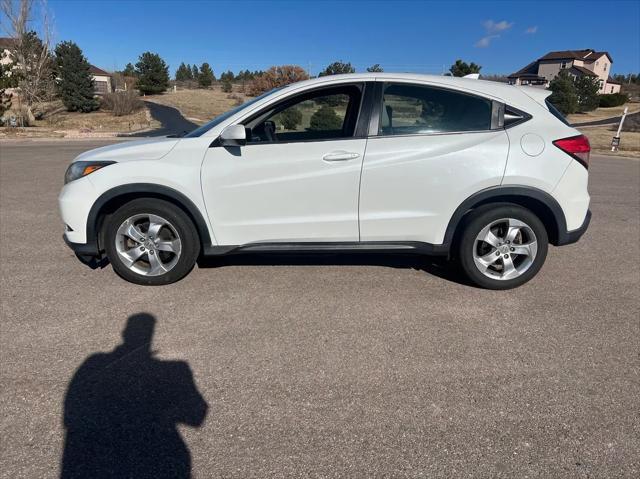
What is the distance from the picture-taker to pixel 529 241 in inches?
162

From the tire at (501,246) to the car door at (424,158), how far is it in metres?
0.24

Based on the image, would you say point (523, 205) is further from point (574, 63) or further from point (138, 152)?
point (574, 63)

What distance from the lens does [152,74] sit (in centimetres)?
5603

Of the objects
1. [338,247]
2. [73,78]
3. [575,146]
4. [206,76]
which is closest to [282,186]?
[338,247]

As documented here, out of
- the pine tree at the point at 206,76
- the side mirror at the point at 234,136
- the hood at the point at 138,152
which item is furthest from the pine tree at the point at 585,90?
the pine tree at the point at 206,76

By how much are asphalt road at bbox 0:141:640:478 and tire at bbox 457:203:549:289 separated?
177mm

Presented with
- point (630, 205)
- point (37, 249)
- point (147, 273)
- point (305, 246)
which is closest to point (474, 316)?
point (305, 246)

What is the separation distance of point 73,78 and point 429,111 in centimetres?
3966

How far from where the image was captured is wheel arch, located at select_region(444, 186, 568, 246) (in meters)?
Result: 3.94

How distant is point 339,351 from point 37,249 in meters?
3.98

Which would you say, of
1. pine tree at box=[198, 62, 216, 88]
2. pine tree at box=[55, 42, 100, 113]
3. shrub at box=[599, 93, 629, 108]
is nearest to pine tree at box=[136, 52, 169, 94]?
pine tree at box=[198, 62, 216, 88]

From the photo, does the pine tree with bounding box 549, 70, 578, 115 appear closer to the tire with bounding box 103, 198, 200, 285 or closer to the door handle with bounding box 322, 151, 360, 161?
the door handle with bounding box 322, 151, 360, 161

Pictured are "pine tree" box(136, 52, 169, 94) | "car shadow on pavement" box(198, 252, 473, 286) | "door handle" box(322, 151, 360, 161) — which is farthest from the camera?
"pine tree" box(136, 52, 169, 94)

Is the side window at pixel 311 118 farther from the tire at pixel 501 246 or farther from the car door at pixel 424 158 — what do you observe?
the tire at pixel 501 246
